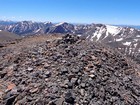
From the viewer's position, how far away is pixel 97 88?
67.7 ft

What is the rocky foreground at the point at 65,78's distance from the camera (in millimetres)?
18641

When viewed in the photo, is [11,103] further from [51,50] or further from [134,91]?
[134,91]

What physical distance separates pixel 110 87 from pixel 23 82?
662 cm

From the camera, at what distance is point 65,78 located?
20609mm

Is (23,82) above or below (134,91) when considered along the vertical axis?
above

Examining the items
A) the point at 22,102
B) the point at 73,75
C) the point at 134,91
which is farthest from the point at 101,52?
the point at 22,102

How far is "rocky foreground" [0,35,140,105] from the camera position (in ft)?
61.2

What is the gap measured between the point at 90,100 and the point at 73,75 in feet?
9.44

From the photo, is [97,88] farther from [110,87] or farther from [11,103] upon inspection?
[11,103]

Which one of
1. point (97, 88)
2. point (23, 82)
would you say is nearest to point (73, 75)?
point (97, 88)

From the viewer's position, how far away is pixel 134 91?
24.0 meters

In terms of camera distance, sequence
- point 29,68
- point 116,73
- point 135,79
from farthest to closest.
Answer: point 135,79
point 116,73
point 29,68

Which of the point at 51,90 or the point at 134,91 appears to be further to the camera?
the point at 134,91

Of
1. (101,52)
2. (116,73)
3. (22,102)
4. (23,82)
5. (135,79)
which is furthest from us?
(101,52)
